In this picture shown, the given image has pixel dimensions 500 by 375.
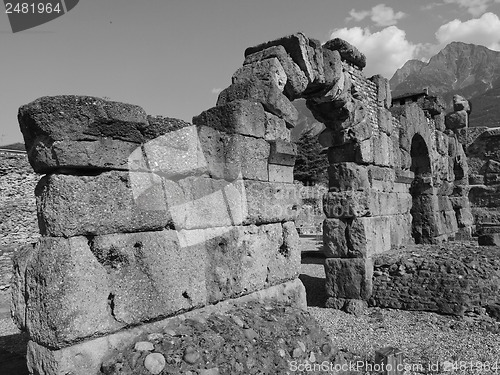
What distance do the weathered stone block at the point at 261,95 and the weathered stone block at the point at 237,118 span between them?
243 millimetres

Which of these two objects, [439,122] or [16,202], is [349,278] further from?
[16,202]

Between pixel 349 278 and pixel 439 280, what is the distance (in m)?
1.52

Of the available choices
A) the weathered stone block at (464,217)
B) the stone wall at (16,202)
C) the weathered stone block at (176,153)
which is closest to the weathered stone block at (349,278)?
the weathered stone block at (176,153)

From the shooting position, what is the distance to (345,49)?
808 centimetres

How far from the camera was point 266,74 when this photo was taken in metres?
5.45

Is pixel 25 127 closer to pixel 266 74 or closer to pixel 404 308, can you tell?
A: pixel 266 74

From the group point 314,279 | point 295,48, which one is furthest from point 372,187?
point 295,48

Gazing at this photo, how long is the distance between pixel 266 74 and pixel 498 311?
5.07 m

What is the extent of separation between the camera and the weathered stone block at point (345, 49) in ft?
26.3

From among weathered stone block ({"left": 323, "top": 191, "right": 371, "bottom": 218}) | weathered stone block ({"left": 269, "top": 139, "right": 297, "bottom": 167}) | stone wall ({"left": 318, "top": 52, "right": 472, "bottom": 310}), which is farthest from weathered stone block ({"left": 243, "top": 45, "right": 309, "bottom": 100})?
weathered stone block ({"left": 323, "top": 191, "right": 371, "bottom": 218})

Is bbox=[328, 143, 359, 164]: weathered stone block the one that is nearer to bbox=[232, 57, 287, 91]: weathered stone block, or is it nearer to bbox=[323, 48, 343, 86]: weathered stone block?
bbox=[323, 48, 343, 86]: weathered stone block

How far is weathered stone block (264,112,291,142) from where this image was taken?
4.84 m

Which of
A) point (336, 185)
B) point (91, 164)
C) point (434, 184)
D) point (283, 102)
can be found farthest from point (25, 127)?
point (434, 184)

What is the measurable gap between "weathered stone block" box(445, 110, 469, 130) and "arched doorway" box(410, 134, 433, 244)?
5550mm
